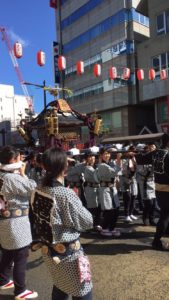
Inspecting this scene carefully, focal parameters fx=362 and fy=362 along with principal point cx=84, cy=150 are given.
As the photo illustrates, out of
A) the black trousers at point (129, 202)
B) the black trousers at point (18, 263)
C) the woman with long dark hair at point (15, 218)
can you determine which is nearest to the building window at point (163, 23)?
the black trousers at point (129, 202)

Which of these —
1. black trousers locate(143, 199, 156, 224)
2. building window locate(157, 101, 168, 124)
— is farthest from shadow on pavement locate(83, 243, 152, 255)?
building window locate(157, 101, 168, 124)

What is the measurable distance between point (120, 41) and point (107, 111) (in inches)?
239

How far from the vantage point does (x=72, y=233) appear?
2.68 meters

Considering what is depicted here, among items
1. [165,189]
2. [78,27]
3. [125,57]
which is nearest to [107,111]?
[125,57]

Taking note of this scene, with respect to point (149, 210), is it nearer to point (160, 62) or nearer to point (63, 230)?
point (63, 230)

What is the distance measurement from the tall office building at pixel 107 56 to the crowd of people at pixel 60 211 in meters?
22.9

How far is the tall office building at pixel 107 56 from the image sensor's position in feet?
98.0

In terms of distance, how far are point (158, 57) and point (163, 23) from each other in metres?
2.38

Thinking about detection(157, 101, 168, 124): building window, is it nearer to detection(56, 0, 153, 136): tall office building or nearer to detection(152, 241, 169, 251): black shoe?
detection(56, 0, 153, 136): tall office building

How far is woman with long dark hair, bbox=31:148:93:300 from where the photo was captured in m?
2.59

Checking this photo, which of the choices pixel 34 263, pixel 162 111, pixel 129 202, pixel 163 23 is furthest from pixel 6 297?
pixel 163 23

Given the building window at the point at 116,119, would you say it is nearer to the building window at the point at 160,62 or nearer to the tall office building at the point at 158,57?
the tall office building at the point at 158,57

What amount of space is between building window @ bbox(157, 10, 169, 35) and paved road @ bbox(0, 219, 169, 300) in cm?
2243

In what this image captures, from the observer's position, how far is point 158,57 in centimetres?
2638
